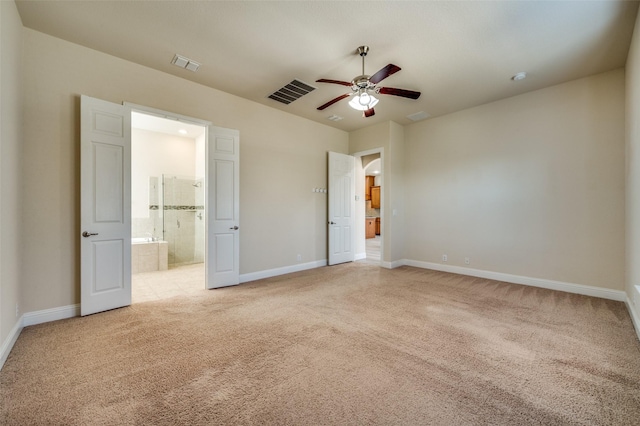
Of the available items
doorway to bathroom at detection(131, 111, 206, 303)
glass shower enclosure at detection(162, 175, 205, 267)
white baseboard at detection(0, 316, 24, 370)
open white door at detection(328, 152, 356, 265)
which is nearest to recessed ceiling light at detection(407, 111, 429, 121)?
open white door at detection(328, 152, 356, 265)

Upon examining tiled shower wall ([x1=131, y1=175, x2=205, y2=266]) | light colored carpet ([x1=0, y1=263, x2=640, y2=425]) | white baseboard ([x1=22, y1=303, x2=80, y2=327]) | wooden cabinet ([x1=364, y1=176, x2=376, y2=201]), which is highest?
wooden cabinet ([x1=364, y1=176, x2=376, y2=201])

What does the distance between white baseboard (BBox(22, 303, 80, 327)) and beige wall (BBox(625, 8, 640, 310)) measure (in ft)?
18.9

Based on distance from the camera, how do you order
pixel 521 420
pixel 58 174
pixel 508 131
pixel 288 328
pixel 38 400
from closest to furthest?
pixel 521 420
pixel 38 400
pixel 288 328
pixel 58 174
pixel 508 131

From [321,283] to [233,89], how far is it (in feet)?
11.0

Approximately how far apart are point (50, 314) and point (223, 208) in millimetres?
2220

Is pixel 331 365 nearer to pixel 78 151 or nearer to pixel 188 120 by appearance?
pixel 78 151

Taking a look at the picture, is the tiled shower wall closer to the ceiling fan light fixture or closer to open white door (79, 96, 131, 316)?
open white door (79, 96, 131, 316)

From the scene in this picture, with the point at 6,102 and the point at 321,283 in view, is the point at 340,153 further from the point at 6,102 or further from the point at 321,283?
the point at 6,102

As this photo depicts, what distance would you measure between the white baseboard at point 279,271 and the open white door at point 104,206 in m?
1.67

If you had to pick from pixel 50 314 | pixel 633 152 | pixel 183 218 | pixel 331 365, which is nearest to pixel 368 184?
pixel 183 218

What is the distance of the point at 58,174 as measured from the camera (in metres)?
2.94

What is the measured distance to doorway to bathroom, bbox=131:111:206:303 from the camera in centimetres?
536

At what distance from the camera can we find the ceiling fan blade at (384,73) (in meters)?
2.60

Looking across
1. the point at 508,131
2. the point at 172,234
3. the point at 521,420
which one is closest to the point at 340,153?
the point at 508,131
